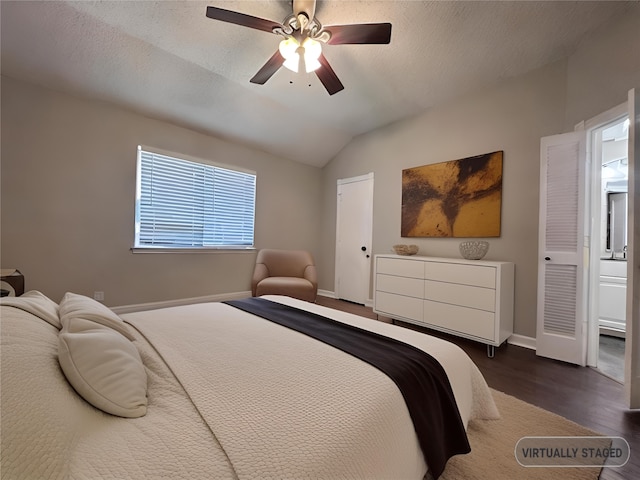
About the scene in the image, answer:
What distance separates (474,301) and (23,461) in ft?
9.71

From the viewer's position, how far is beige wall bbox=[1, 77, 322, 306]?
2.71 m

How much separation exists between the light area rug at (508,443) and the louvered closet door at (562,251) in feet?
3.58

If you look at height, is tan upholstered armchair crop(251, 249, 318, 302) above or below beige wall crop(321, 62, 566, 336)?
below

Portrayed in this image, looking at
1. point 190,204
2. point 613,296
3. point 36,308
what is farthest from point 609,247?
point 190,204

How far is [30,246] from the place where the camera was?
278 cm

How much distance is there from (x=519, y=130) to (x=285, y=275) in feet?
11.3

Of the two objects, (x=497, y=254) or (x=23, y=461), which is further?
(x=497, y=254)

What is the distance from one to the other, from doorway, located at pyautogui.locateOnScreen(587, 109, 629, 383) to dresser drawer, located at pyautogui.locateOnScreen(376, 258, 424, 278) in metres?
1.43

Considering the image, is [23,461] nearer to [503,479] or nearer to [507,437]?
[503,479]

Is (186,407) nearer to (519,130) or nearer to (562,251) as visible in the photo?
(562,251)

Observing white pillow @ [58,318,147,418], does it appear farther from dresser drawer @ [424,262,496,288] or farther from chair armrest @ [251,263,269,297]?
chair armrest @ [251,263,269,297]

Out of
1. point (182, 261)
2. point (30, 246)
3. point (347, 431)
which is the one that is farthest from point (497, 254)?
point (30, 246)

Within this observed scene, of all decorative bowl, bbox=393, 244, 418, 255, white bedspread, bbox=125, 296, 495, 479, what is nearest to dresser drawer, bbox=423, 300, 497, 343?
decorative bowl, bbox=393, 244, 418, 255

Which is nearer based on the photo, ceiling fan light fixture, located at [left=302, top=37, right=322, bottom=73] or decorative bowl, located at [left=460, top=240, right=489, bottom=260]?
ceiling fan light fixture, located at [left=302, top=37, right=322, bottom=73]
